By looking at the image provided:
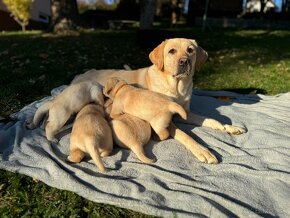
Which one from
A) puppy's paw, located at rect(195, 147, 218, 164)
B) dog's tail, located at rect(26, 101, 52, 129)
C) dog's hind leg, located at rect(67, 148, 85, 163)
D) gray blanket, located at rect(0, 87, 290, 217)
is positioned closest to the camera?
gray blanket, located at rect(0, 87, 290, 217)

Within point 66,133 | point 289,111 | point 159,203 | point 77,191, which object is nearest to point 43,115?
point 66,133

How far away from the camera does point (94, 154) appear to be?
13.6ft

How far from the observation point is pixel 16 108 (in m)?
6.52

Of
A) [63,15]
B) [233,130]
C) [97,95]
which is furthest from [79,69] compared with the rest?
[63,15]

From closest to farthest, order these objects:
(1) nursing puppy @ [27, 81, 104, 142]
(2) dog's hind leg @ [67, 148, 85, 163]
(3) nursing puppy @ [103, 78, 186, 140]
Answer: (2) dog's hind leg @ [67, 148, 85, 163]
(3) nursing puppy @ [103, 78, 186, 140]
(1) nursing puppy @ [27, 81, 104, 142]

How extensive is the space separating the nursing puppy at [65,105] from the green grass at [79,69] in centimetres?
93

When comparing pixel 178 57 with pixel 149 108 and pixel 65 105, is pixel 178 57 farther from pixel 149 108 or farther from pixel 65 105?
pixel 65 105

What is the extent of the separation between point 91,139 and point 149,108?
34.9 inches

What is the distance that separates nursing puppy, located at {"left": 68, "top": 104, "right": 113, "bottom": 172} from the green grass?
47 cm

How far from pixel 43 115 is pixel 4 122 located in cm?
59

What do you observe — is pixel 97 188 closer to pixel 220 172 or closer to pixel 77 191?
pixel 77 191

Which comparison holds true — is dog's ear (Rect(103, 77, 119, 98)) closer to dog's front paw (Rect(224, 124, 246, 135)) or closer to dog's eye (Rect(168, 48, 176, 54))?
dog's eye (Rect(168, 48, 176, 54))

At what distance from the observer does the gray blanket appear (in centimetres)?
374

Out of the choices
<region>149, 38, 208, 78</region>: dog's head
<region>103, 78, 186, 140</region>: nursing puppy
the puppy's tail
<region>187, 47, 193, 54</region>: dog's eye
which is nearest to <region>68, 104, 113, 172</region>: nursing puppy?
<region>103, 78, 186, 140</region>: nursing puppy
